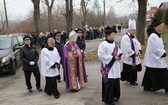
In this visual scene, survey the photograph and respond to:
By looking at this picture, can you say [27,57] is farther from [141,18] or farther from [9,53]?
[141,18]

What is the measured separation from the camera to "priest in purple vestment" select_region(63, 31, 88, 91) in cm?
781

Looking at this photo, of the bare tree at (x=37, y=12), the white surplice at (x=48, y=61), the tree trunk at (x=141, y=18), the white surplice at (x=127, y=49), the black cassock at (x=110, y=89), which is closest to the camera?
the black cassock at (x=110, y=89)

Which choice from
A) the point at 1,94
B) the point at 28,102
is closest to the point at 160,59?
the point at 28,102

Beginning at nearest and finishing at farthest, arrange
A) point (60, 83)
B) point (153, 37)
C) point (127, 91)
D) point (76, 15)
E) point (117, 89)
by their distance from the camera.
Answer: point (117, 89)
point (153, 37)
point (127, 91)
point (60, 83)
point (76, 15)

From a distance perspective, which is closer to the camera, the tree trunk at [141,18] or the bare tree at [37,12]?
the tree trunk at [141,18]

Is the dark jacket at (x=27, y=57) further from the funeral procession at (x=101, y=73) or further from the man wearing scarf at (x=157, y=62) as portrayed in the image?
the man wearing scarf at (x=157, y=62)

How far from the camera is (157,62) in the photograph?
6848 millimetres

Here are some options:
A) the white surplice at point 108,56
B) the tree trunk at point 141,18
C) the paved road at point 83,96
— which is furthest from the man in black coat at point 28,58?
the tree trunk at point 141,18

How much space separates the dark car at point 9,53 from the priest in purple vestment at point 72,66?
414 cm

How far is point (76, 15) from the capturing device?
194 feet

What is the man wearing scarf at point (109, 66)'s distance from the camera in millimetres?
6219

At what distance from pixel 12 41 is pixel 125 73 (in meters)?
6.99

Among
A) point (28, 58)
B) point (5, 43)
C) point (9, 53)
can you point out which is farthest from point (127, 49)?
point (5, 43)

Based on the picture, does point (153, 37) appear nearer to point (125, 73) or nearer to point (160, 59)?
point (160, 59)
